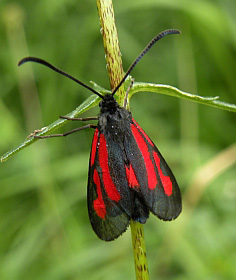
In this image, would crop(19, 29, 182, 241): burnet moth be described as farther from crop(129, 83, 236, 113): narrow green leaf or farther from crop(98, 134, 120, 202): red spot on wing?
crop(129, 83, 236, 113): narrow green leaf

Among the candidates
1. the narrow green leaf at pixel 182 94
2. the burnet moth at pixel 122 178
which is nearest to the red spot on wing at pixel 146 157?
the burnet moth at pixel 122 178

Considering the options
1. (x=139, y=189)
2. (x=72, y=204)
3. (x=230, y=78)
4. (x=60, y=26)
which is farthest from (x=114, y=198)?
(x=60, y=26)

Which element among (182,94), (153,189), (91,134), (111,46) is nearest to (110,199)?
(153,189)

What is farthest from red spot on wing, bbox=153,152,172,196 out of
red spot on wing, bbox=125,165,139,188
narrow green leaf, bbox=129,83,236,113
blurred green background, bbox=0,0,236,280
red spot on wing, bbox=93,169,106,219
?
blurred green background, bbox=0,0,236,280

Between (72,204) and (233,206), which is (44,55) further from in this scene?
(233,206)

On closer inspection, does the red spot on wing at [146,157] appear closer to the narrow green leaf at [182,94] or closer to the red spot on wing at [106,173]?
the red spot on wing at [106,173]

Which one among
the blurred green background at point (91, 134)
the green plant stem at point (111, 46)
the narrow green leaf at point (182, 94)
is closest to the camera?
the green plant stem at point (111, 46)

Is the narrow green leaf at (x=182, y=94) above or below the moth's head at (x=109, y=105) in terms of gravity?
below
